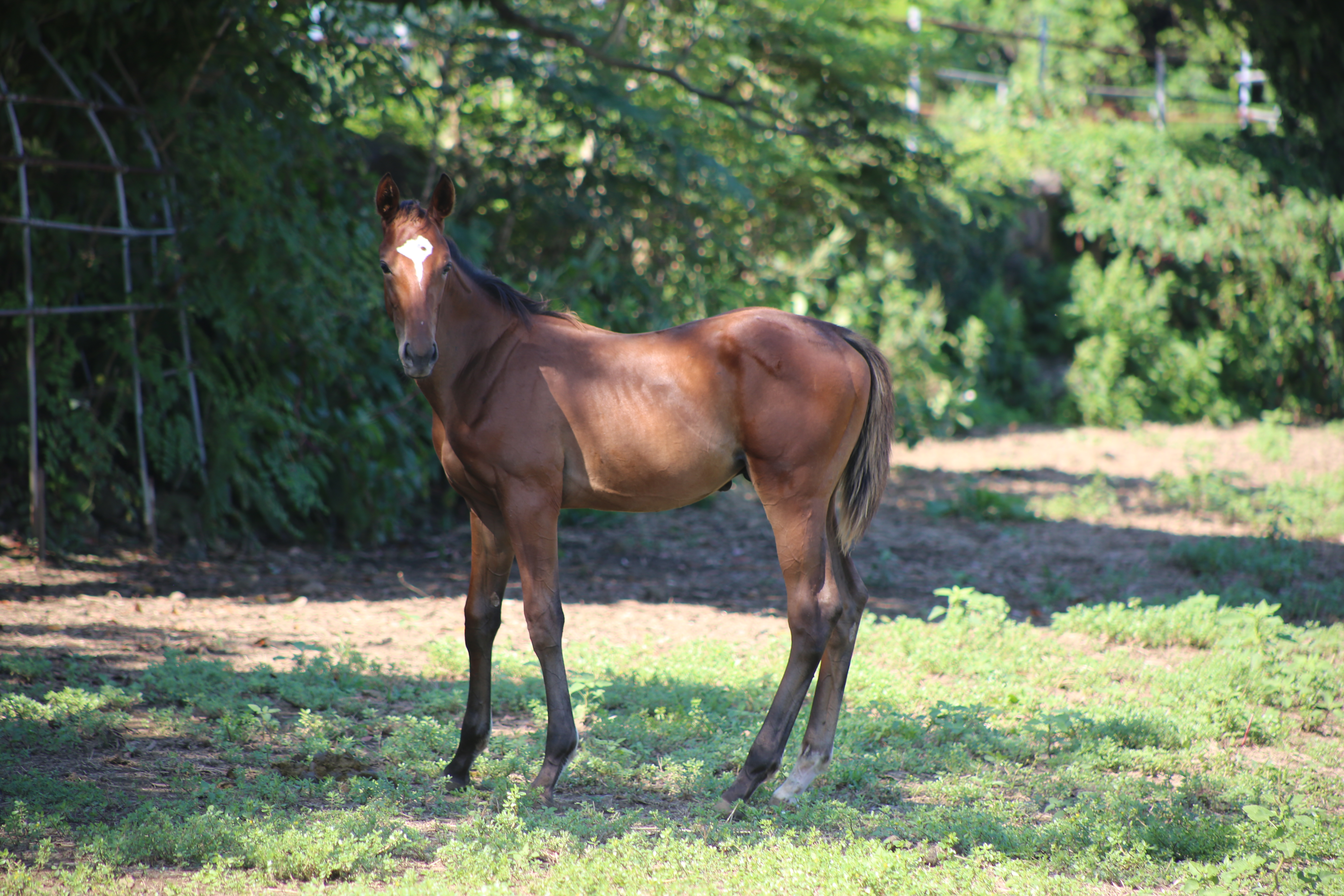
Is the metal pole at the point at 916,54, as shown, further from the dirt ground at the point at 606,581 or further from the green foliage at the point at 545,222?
the dirt ground at the point at 606,581

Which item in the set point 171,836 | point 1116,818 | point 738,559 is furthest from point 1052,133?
point 171,836

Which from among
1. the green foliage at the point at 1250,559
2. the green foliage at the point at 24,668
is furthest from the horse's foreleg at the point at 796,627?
the green foliage at the point at 1250,559

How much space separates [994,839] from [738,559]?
491cm

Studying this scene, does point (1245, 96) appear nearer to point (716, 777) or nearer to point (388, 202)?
point (716, 777)

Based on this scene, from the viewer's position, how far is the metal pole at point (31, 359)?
20.3 feet

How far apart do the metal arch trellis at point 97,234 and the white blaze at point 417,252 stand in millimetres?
3892

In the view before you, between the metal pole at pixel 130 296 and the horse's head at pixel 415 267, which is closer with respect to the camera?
the horse's head at pixel 415 267

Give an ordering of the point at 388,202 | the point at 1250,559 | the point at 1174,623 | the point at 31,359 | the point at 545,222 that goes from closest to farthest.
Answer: the point at 388,202 < the point at 1174,623 < the point at 31,359 < the point at 1250,559 < the point at 545,222

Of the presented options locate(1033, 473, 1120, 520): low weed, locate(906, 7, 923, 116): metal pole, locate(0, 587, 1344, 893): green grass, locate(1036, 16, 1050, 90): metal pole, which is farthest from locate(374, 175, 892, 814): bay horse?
locate(1036, 16, 1050, 90): metal pole

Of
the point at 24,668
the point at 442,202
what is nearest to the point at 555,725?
the point at 442,202

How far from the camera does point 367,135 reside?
29.9ft

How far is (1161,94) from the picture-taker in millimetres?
17625

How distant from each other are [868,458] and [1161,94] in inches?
676

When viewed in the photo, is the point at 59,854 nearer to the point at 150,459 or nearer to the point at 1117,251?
the point at 150,459
